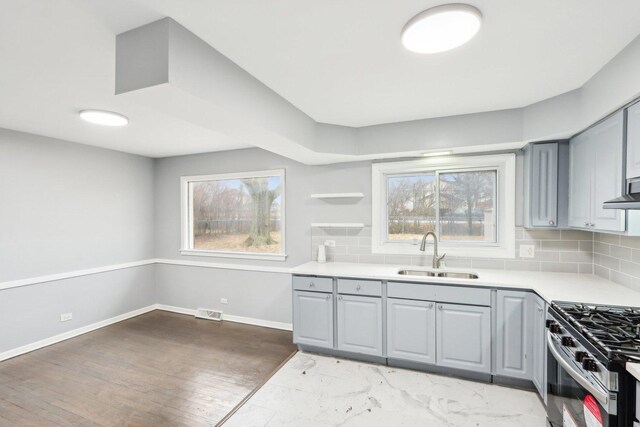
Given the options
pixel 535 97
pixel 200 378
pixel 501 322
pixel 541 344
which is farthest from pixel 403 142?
pixel 200 378

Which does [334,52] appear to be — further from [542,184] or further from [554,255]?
[554,255]

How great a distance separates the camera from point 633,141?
1.77 m

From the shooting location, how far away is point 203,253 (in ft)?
14.5


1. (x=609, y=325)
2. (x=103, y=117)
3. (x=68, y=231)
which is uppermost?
(x=103, y=117)

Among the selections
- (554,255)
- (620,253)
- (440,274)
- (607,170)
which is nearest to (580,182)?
(607,170)

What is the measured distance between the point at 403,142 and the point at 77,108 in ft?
10.0

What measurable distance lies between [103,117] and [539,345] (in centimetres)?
415

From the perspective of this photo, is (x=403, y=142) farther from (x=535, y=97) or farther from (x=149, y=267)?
(x=149, y=267)

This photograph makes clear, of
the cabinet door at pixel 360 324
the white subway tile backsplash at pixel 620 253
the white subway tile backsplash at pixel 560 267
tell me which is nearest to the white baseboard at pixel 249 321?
the cabinet door at pixel 360 324

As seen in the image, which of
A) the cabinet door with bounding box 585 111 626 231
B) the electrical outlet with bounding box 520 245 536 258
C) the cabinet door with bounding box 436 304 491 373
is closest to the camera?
the cabinet door with bounding box 585 111 626 231

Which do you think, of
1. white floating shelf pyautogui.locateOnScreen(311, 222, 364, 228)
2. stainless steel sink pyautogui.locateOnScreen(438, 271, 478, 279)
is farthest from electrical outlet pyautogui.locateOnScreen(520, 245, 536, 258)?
white floating shelf pyautogui.locateOnScreen(311, 222, 364, 228)

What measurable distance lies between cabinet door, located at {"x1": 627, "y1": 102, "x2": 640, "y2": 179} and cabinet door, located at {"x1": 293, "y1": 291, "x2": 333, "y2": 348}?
2431 mm

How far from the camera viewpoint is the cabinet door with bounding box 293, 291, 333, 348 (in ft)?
9.84

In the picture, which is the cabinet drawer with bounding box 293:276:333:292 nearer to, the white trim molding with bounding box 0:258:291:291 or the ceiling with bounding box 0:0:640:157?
the white trim molding with bounding box 0:258:291:291
